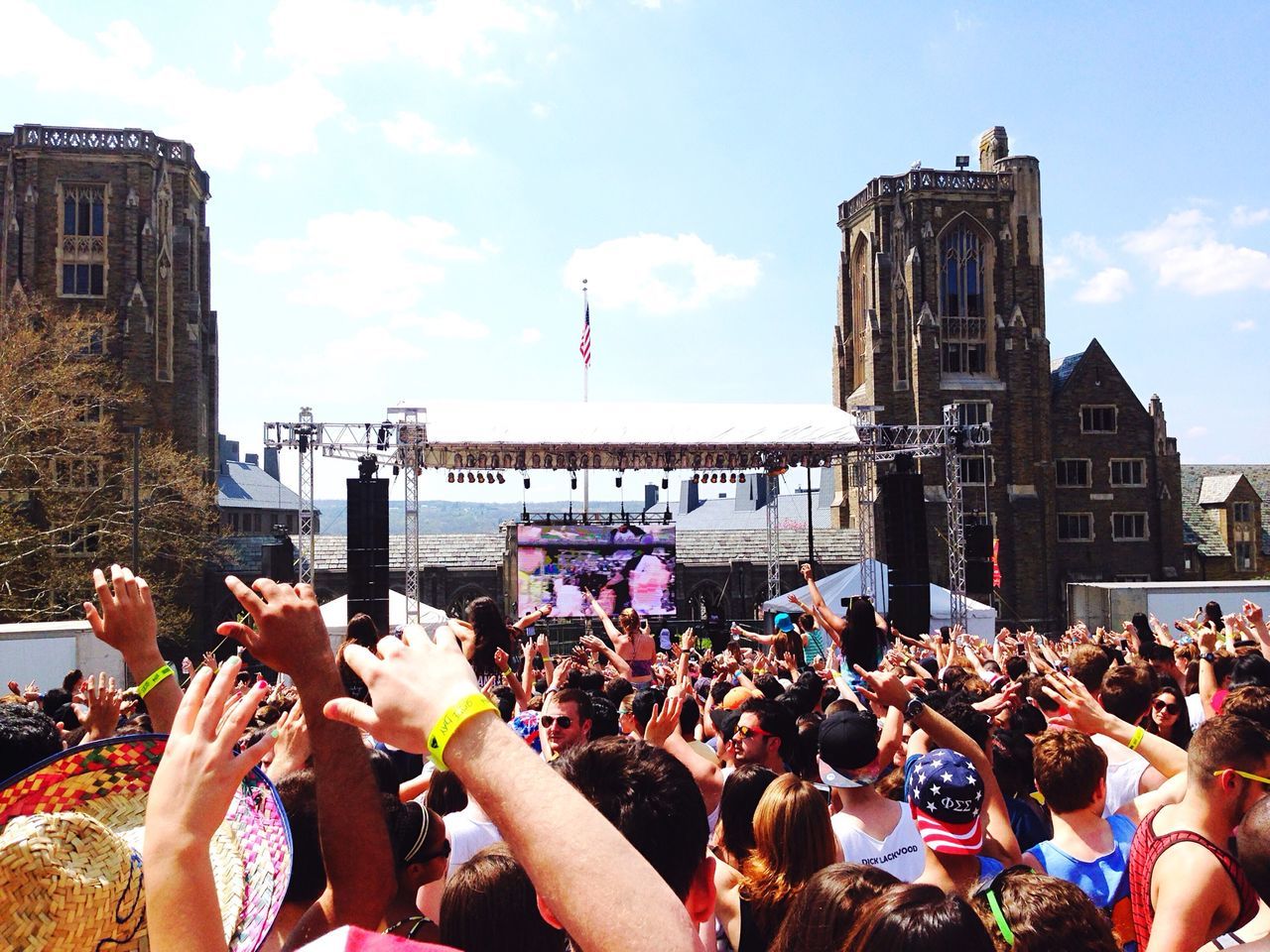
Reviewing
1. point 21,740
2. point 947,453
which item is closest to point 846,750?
point 21,740

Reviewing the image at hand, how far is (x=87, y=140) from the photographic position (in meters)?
39.0

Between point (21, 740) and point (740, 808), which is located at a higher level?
point (21, 740)

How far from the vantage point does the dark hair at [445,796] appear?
4.35 meters

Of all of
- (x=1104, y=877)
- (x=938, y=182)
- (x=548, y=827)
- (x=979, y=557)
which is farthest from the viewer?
(x=938, y=182)

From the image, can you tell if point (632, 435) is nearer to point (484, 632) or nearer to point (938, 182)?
point (484, 632)

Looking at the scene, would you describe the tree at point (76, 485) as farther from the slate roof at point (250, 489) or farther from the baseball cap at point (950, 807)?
the baseball cap at point (950, 807)

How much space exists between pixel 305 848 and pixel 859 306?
46.9 m

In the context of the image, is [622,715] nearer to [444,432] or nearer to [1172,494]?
[444,432]

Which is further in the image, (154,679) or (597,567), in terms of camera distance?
(597,567)

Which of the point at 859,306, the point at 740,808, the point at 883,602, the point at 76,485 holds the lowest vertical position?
the point at 883,602

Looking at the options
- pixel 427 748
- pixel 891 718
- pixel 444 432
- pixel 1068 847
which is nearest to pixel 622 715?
pixel 891 718

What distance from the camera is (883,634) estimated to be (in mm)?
13164

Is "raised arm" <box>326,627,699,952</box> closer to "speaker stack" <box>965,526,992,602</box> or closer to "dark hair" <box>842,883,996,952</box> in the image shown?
"dark hair" <box>842,883,996,952</box>

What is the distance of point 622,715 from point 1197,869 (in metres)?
3.38
